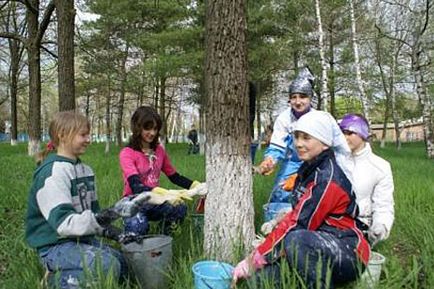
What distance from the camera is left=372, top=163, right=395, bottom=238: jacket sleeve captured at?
3.15 meters

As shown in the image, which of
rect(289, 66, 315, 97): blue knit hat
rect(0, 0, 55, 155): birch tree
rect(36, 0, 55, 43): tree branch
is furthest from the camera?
rect(0, 0, 55, 155): birch tree

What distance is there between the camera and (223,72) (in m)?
3.01

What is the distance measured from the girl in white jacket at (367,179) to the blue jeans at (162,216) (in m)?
1.42

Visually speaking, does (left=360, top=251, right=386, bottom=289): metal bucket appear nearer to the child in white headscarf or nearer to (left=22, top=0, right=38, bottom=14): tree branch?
the child in white headscarf

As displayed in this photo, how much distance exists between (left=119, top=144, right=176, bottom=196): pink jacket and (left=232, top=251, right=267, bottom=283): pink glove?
1.45 m

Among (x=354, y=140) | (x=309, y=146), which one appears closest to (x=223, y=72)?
(x=309, y=146)

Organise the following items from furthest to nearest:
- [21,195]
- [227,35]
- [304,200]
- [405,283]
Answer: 1. [21,195]
2. [227,35]
3. [405,283]
4. [304,200]

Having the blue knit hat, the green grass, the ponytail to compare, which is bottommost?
the green grass

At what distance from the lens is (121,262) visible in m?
2.72

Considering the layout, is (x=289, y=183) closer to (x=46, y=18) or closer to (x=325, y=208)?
(x=325, y=208)

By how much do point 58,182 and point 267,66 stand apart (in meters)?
16.1

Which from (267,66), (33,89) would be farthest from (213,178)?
(267,66)

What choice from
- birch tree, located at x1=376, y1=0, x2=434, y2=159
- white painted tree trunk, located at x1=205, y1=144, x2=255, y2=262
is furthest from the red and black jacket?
birch tree, located at x1=376, y1=0, x2=434, y2=159

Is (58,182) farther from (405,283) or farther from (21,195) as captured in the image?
(21,195)
